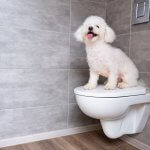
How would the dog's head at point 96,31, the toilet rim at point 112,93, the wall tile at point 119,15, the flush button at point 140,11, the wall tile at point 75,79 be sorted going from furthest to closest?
the wall tile at point 75,79
the wall tile at point 119,15
the flush button at point 140,11
the dog's head at point 96,31
the toilet rim at point 112,93

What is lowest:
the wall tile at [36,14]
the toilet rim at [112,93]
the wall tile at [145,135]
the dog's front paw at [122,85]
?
the wall tile at [145,135]

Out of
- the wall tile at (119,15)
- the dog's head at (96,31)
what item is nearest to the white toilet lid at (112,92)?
the dog's head at (96,31)

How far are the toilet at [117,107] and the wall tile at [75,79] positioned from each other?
0.42 metres

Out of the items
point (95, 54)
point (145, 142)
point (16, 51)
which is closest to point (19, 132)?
point (16, 51)

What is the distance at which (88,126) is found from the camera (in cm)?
177

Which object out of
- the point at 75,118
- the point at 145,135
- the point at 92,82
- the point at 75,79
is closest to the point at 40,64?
the point at 75,79

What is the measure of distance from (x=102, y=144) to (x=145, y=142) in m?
0.33

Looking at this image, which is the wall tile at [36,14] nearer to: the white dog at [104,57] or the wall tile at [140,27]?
the white dog at [104,57]

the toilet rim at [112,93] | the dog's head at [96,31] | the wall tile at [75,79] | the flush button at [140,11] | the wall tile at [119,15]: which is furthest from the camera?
the wall tile at [75,79]

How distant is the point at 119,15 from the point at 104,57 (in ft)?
1.94

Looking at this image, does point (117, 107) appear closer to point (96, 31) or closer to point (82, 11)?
point (96, 31)

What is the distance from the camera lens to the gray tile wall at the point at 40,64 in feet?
4.57

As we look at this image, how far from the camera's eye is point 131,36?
150cm

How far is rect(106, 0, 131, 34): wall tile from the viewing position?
1545 millimetres
